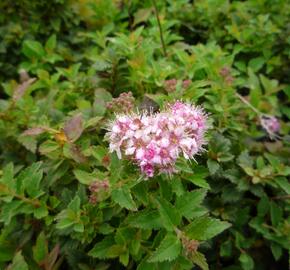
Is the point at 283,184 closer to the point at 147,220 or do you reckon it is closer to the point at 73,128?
the point at 147,220

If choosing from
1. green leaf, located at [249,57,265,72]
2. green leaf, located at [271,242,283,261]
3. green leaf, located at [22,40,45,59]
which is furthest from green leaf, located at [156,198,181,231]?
green leaf, located at [22,40,45,59]

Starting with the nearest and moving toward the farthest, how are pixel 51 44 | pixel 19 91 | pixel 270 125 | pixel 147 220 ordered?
pixel 147 220
pixel 19 91
pixel 270 125
pixel 51 44

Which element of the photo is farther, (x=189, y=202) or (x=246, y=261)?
(x=246, y=261)

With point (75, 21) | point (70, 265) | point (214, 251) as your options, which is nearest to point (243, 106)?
point (214, 251)

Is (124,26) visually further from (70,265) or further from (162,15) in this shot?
(70,265)

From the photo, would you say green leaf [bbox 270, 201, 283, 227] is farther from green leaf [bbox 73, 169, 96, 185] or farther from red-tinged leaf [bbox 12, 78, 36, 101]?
red-tinged leaf [bbox 12, 78, 36, 101]

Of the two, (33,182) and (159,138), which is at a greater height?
(159,138)

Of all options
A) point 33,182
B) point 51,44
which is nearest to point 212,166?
point 33,182
